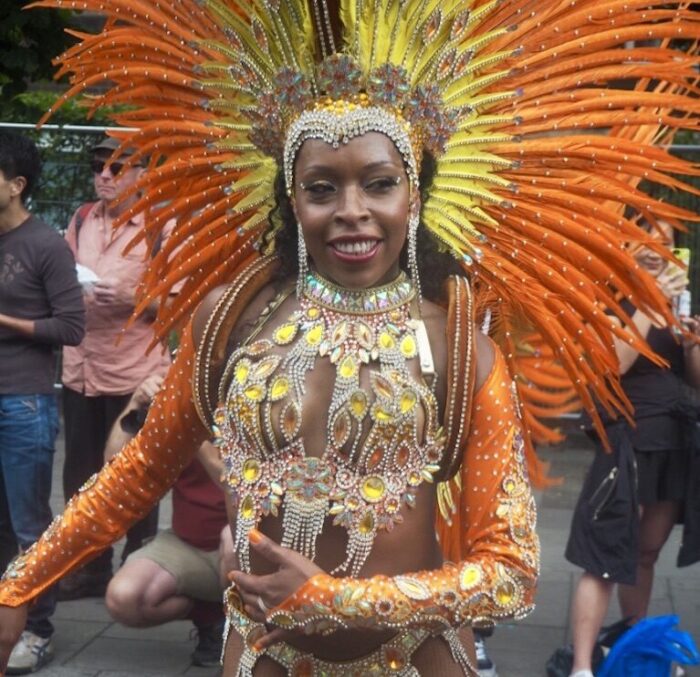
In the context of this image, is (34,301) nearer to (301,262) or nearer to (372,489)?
(301,262)

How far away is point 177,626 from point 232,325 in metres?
3.26

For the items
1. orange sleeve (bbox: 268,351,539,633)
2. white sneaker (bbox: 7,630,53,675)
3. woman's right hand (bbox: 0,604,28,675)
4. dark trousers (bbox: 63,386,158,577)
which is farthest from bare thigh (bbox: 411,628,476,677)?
dark trousers (bbox: 63,386,158,577)

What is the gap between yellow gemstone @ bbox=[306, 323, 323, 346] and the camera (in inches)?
104

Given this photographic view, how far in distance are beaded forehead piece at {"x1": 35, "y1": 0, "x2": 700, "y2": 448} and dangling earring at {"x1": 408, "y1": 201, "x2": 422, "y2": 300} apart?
65 millimetres

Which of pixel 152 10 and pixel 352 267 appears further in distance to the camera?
pixel 152 10

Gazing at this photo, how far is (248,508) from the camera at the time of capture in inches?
103

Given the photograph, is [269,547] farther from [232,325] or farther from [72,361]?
[72,361]

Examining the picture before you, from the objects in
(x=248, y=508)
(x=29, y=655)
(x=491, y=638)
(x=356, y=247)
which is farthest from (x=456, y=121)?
(x=491, y=638)

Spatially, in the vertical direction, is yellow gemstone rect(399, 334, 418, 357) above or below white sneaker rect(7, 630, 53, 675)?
above

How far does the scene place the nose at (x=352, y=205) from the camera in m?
2.53

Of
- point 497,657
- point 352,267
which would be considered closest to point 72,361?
point 497,657

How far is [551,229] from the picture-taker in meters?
2.86

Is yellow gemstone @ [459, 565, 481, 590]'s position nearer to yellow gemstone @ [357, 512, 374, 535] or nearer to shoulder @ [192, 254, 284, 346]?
yellow gemstone @ [357, 512, 374, 535]

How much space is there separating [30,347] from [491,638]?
209 centimetres
